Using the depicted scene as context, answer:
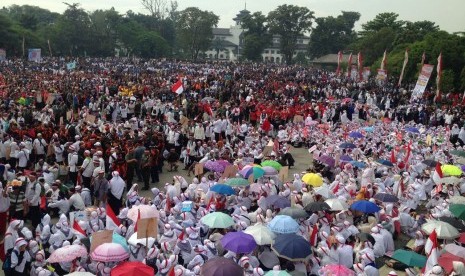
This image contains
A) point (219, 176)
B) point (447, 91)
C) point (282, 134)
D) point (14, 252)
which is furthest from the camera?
point (447, 91)

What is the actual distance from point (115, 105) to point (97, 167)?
833 centimetres

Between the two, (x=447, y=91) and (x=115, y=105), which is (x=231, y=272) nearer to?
(x=115, y=105)

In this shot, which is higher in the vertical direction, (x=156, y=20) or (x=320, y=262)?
(x=156, y=20)

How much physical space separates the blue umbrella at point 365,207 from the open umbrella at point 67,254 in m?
5.14

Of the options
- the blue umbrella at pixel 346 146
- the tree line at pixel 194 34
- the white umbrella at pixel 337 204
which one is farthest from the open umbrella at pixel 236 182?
the tree line at pixel 194 34

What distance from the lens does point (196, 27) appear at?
207ft

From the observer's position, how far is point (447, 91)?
30.3 meters

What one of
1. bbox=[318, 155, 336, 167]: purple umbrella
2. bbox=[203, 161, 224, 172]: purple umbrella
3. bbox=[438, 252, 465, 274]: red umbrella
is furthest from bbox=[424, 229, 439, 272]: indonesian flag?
bbox=[318, 155, 336, 167]: purple umbrella

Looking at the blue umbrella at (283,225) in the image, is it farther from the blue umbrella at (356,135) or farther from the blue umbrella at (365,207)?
the blue umbrella at (356,135)

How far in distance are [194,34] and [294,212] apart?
188 feet

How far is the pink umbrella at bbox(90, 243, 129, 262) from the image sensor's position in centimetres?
603

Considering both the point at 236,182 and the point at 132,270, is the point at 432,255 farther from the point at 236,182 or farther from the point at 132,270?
the point at 132,270

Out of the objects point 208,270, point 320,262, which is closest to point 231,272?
point 208,270

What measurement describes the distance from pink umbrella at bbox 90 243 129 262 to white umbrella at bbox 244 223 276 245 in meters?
2.03
